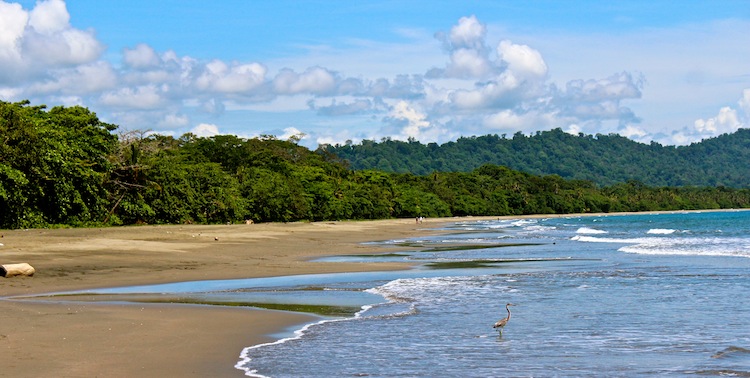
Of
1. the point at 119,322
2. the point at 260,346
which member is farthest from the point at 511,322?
the point at 119,322

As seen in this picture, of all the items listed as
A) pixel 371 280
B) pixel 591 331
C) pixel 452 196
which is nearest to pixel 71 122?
pixel 371 280

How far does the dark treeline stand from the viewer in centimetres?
4097

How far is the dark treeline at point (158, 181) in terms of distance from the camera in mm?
40969

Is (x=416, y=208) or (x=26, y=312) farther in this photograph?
(x=416, y=208)

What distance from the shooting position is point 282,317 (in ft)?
48.1

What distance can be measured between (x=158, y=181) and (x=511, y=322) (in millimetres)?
48652

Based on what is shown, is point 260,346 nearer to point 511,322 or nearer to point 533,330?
point 533,330

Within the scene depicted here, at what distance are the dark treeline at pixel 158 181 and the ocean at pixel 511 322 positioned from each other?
23.4 m

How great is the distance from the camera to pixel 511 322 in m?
14.3

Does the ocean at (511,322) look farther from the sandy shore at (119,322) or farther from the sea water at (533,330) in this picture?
the sandy shore at (119,322)

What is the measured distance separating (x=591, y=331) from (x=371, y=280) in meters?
10.3

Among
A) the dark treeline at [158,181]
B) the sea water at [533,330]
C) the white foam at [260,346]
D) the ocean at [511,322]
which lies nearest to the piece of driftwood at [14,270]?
the ocean at [511,322]

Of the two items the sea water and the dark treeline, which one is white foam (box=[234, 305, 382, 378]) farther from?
the dark treeline

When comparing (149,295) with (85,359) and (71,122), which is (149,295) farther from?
(71,122)
